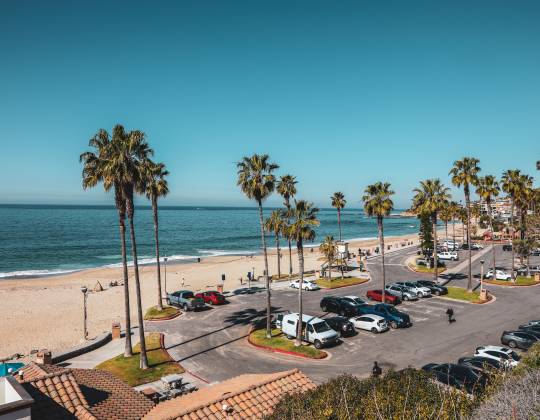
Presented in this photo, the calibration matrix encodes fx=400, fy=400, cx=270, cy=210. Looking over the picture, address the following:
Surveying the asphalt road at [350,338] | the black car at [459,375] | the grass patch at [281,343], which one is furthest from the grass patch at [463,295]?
the black car at [459,375]

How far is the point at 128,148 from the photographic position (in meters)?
23.3

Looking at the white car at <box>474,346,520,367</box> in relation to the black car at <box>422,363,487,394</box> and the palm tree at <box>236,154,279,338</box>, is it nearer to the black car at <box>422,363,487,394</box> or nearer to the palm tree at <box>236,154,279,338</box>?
the black car at <box>422,363,487,394</box>

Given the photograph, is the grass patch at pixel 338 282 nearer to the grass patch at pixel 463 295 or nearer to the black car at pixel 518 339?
the grass patch at pixel 463 295

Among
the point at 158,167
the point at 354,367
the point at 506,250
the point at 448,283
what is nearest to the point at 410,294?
the point at 448,283

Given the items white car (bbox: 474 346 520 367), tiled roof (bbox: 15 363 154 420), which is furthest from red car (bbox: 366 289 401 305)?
tiled roof (bbox: 15 363 154 420)

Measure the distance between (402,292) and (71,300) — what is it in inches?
1498

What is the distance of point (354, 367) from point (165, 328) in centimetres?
1629

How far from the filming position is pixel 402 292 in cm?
4162

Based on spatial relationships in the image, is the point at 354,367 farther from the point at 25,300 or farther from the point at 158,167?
the point at 25,300

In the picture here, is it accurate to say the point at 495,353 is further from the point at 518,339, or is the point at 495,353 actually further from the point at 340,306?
the point at 340,306

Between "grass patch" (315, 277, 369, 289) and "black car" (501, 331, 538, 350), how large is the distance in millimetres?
22972

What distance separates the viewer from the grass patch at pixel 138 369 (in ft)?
74.3

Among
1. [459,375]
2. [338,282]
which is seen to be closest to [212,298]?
[338,282]

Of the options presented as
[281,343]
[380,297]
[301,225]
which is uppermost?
[301,225]
